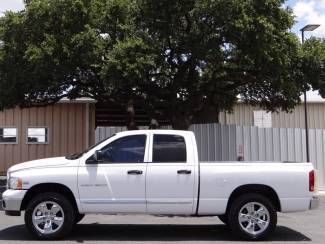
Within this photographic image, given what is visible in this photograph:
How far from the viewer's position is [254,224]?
10109 millimetres

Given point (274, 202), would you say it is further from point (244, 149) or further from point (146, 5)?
point (244, 149)

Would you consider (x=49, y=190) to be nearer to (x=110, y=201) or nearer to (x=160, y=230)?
(x=110, y=201)

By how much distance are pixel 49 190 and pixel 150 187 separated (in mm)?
1818

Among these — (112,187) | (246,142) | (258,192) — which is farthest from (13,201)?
(246,142)

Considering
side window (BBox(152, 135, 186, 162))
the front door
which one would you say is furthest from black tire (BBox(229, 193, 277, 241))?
the front door

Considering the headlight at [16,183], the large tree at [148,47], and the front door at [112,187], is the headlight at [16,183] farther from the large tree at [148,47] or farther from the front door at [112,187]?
the large tree at [148,47]

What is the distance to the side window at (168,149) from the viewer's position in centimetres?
1012

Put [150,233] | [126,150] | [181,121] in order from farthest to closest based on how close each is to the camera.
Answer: [181,121]
[150,233]
[126,150]

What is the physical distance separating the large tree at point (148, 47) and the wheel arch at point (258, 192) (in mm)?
6201

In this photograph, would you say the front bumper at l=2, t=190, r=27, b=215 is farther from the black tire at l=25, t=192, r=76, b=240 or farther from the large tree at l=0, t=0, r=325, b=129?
the large tree at l=0, t=0, r=325, b=129

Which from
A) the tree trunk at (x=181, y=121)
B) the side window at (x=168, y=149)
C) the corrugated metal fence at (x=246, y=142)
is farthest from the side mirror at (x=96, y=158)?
the corrugated metal fence at (x=246, y=142)

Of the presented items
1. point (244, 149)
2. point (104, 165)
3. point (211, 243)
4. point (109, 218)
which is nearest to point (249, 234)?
point (211, 243)

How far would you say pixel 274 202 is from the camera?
10367mm

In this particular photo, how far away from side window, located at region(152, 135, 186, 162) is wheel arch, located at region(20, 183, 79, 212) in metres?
1.61
